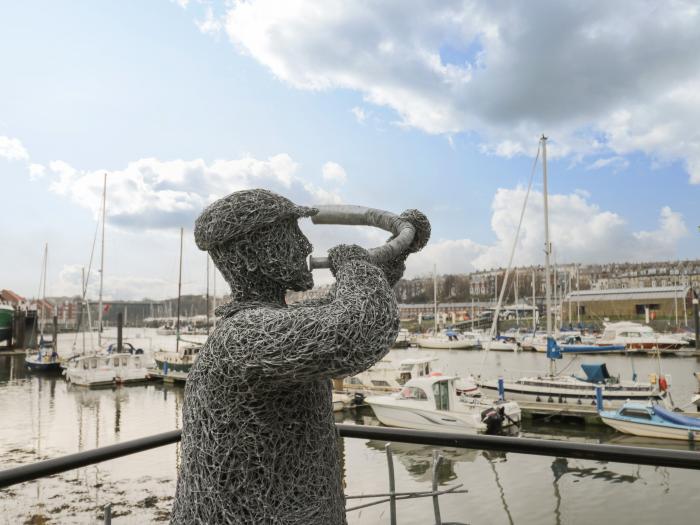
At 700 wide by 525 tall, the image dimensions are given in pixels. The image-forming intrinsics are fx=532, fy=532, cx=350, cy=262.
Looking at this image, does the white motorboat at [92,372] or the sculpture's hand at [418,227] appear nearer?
the sculpture's hand at [418,227]

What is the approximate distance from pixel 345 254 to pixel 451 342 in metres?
43.6

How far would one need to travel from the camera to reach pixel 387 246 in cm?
190

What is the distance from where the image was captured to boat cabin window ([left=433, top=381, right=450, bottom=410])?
46.3 feet

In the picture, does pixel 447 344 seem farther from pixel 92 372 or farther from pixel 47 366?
pixel 47 366

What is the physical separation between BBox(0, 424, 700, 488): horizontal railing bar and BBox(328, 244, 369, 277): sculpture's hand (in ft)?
3.17

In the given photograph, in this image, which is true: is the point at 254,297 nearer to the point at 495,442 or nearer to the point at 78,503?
the point at 495,442

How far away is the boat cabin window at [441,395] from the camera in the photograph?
1411 cm

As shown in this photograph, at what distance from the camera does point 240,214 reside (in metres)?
1.73

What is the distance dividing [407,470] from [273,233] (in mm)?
10250

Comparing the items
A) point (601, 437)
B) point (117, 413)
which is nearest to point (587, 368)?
point (601, 437)

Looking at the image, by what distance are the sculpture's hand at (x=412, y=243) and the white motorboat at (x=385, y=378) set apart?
16.3m

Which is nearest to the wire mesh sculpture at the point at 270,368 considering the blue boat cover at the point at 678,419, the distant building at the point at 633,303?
the blue boat cover at the point at 678,419

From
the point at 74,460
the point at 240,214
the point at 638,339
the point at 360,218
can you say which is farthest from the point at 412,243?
the point at 638,339

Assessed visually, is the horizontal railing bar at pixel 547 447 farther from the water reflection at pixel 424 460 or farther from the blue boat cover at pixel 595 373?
the blue boat cover at pixel 595 373
